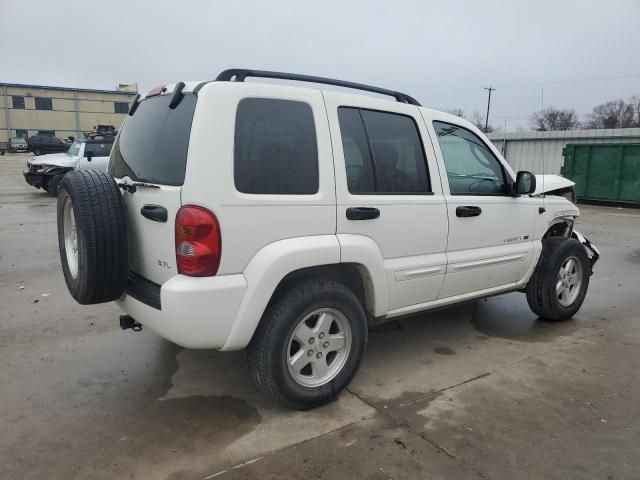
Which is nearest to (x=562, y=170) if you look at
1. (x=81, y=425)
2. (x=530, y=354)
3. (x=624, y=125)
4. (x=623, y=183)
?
(x=623, y=183)

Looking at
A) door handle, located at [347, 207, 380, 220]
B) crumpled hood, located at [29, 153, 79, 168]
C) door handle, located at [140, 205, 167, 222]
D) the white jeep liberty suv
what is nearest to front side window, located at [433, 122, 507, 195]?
the white jeep liberty suv

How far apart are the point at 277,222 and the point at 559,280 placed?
128 inches

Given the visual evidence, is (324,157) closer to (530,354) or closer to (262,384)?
(262,384)

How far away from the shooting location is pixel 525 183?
411cm

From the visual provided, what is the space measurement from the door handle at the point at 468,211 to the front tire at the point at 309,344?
1127mm

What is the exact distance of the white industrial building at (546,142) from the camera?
1695cm

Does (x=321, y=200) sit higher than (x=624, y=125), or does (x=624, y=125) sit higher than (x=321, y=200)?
(x=624, y=125)

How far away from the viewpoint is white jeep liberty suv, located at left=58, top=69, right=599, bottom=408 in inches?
105

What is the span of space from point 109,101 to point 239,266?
67071mm

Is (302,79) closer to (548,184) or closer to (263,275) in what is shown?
(263,275)

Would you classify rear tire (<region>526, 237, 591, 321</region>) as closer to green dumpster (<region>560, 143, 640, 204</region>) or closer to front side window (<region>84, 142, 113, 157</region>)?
green dumpster (<region>560, 143, 640, 204</region>)

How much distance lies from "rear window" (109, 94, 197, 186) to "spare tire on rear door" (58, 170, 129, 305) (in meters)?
0.22

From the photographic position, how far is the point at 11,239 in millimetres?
8680

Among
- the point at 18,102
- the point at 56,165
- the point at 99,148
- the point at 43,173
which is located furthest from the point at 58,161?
the point at 18,102
